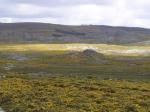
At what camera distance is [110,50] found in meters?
187

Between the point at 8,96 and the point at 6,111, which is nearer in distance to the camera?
the point at 6,111

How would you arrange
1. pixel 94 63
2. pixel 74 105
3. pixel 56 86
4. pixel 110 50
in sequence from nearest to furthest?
pixel 74 105, pixel 56 86, pixel 94 63, pixel 110 50

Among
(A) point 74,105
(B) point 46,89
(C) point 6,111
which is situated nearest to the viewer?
(C) point 6,111

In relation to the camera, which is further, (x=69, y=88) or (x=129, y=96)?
(x=69, y=88)

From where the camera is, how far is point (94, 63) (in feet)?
411

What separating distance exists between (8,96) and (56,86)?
43.7 feet

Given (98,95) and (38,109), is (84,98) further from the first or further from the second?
(38,109)

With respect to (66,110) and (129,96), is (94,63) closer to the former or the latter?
(129,96)

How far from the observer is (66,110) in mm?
38031

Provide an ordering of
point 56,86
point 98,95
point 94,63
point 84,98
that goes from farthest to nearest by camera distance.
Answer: point 94,63 < point 56,86 < point 98,95 < point 84,98

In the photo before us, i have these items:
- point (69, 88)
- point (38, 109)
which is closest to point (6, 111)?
point (38, 109)

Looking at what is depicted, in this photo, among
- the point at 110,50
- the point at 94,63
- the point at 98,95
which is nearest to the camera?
the point at 98,95

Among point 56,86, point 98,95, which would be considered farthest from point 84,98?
point 56,86

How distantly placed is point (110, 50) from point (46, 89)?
134960 millimetres
